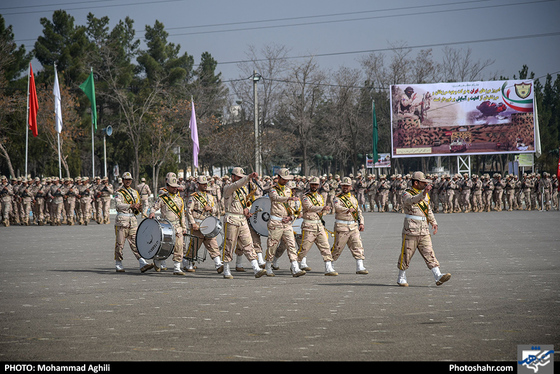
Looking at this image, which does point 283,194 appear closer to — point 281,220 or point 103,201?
point 281,220

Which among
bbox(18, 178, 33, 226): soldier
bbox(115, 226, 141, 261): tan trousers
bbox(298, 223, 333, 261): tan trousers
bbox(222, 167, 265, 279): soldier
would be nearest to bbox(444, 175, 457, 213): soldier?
bbox(18, 178, 33, 226): soldier

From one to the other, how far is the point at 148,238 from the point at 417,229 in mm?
5148

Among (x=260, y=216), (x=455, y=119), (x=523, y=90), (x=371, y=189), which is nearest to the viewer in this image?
(x=260, y=216)

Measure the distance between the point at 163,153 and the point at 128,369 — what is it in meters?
50.8

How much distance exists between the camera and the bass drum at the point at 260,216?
562 inches

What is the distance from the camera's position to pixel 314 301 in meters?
9.58

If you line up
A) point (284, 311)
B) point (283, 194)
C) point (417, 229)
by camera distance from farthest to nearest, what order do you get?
point (283, 194) → point (417, 229) → point (284, 311)

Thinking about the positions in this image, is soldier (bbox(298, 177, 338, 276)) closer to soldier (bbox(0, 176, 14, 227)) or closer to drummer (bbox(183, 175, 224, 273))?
drummer (bbox(183, 175, 224, 273))

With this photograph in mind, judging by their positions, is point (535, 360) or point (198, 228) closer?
point (535, 360)

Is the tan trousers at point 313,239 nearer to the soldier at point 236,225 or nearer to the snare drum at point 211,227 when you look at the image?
the soldier at point 236,225

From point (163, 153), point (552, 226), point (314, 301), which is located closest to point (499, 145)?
point (552, 226)

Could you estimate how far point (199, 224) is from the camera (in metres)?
13.7

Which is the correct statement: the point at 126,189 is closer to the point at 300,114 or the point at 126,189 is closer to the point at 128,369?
the point at 128,369

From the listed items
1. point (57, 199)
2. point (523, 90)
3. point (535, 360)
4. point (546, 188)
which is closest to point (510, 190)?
point (546, 188)
